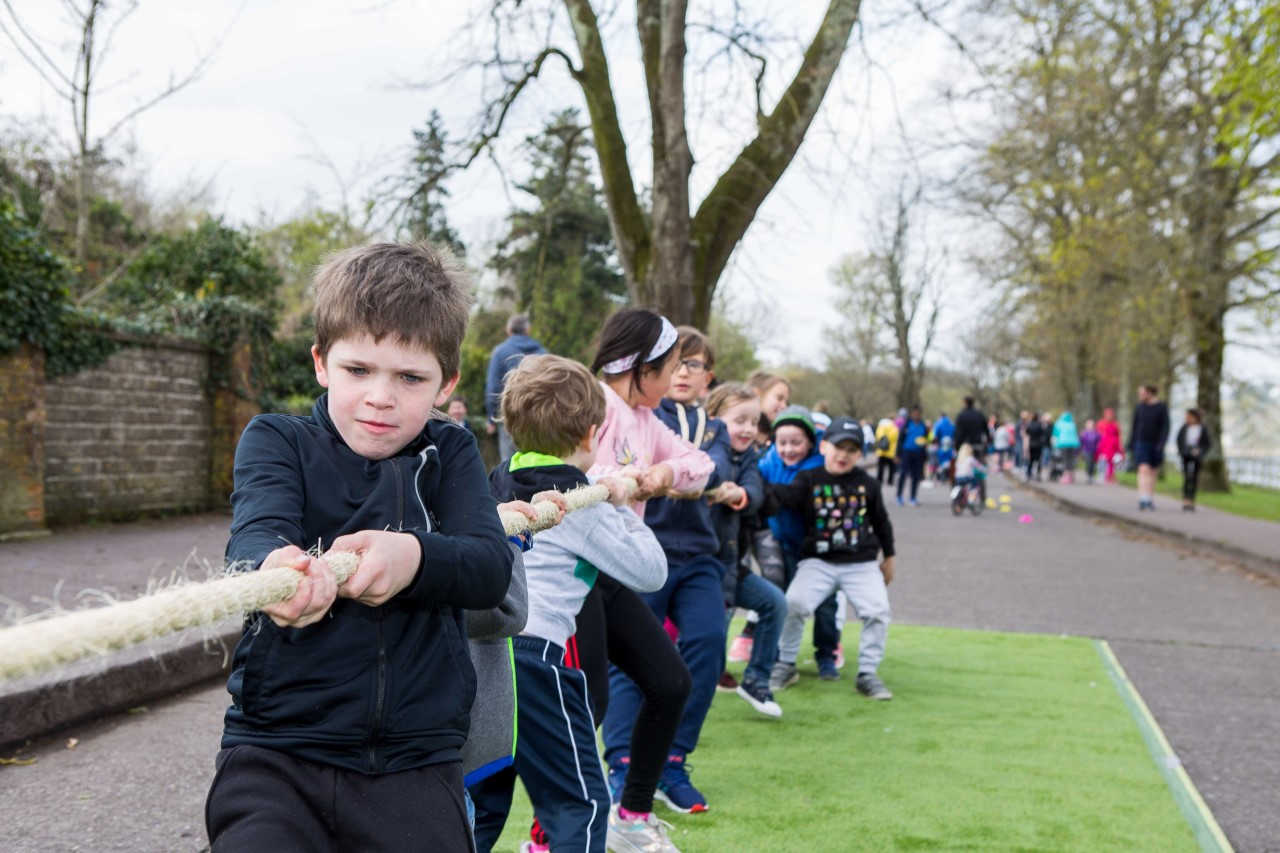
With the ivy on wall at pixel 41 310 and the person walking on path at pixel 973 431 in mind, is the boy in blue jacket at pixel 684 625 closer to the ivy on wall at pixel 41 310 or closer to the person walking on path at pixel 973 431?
the ivy on wall at pixel 41 310

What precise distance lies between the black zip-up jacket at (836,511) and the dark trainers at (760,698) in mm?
966

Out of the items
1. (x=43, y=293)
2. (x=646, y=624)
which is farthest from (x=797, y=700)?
(x=43, y=293)

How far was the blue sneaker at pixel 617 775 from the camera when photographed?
4.06 m

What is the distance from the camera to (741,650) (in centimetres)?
661

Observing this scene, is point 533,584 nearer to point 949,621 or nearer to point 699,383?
point 699,383

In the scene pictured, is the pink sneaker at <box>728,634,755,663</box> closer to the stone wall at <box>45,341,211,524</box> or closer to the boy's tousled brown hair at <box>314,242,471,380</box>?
the boy's tousled brown hair at <box>314,242,471,380</box>

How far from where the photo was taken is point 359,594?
5.63 feet

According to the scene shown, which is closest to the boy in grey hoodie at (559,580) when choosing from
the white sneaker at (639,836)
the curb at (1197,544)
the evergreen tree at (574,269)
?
the white sneaker at (639,836)

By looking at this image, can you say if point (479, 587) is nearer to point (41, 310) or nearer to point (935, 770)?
point (935, 770)

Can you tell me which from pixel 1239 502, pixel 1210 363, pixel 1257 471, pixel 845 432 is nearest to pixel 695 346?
pixel 845 432

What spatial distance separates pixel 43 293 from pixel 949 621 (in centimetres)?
850

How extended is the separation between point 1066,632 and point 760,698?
11.9ft

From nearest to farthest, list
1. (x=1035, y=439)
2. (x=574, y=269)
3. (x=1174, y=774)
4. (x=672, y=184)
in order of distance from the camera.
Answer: (x=1174, y=774) → (x=672, y=184) → (x=1035, y=439) → (x=574, y=269)

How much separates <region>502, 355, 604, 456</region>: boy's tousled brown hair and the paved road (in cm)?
176
